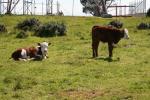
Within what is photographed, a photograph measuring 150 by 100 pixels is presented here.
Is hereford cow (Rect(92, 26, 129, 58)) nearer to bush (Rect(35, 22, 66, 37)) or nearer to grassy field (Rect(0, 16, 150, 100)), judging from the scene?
grassy field (Rect(0, 16, 150, 100))

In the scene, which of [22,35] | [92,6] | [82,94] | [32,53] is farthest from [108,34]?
[92,6]

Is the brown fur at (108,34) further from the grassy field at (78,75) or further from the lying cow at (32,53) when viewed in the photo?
the lying cow at (32,53)

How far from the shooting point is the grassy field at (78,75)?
483 inches

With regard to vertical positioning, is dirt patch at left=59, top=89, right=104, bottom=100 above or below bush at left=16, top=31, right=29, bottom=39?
below

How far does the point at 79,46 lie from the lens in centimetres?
2439

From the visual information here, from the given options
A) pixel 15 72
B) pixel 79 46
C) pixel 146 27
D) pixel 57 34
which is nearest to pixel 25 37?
pixel 57 34

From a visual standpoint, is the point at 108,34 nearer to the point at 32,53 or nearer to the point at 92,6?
the point at 32,53

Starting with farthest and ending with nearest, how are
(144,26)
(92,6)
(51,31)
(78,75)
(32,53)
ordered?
(92,6) < (144,26) < (51,31) < (32,53) < (78,75)

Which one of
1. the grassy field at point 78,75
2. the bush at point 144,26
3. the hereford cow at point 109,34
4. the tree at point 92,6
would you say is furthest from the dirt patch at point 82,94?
the tree at point 92,6

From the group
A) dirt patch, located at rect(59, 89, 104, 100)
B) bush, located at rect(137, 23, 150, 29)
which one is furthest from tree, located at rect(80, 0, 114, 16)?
dirt patch, located at rect(59, 89, 104, 100)

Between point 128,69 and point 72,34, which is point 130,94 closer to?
point 128,69

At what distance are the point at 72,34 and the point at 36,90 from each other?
18.5 metres

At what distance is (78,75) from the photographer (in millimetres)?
14961

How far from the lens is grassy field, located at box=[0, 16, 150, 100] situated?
12.3 m
